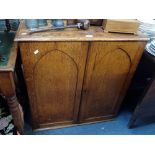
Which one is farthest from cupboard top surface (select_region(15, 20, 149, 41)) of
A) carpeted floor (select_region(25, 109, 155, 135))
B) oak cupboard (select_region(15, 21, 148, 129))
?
carpeted floor (select_region(25, 109, 155, 135))

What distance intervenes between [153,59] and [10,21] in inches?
Answer: 36.4

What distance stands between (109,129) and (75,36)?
90 centimetres

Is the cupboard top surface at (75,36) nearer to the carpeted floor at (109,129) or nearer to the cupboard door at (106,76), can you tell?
the cupboard door at (106,76)

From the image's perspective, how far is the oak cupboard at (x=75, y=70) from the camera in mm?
992

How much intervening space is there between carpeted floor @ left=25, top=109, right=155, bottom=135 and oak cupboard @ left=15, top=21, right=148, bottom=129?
6 cm

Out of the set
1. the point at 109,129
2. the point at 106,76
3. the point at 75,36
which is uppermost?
the point at 75,36

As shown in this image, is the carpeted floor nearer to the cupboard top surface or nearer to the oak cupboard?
the oak cupboard

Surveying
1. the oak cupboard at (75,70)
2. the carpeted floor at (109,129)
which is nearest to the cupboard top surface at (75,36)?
the oak cupboard at (75,70)

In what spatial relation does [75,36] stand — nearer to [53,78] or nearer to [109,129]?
[53,78]

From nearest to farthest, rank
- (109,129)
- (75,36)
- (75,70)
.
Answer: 1. (75,36)
2. (75,70)
3. (109,129)

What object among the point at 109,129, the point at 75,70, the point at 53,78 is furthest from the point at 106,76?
the point at 109,129

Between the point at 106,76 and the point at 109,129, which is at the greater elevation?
the point at 106,76

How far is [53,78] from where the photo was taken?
3.76 ft
